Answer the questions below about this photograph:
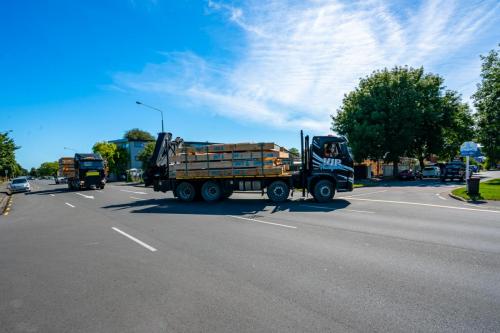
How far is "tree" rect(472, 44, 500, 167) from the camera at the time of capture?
2822cm

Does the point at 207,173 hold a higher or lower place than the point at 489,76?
lower

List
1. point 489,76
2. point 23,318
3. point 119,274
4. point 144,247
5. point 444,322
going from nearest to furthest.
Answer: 1. point 444,322
2. point 23,318
3. point 119,274
4. point 144,247
5. point 489,76

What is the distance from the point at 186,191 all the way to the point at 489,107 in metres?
30.0

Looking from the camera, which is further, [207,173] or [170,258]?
[207,173]

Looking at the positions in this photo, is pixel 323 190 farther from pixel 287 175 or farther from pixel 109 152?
pixel 109 152

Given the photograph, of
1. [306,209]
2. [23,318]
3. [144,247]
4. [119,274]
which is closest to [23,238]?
[144,247]

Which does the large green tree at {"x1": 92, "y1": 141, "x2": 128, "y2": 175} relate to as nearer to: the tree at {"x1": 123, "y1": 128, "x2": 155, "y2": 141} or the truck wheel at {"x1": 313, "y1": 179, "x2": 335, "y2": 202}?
the tree at {"x1": 123, "y1": 128, "x2": 155, "y2": 141}

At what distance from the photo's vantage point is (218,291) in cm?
421

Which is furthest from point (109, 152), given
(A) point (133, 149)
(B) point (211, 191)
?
(B) point (211, 191)

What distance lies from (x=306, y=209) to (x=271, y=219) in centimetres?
284

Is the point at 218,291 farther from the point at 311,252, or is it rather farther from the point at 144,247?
the point at 144,247

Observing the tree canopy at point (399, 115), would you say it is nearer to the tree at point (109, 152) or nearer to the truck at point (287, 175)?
the truck at point (287, 175)

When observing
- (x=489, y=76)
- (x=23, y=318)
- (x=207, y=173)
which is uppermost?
(x=489, y=76)

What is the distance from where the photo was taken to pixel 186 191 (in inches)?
634
